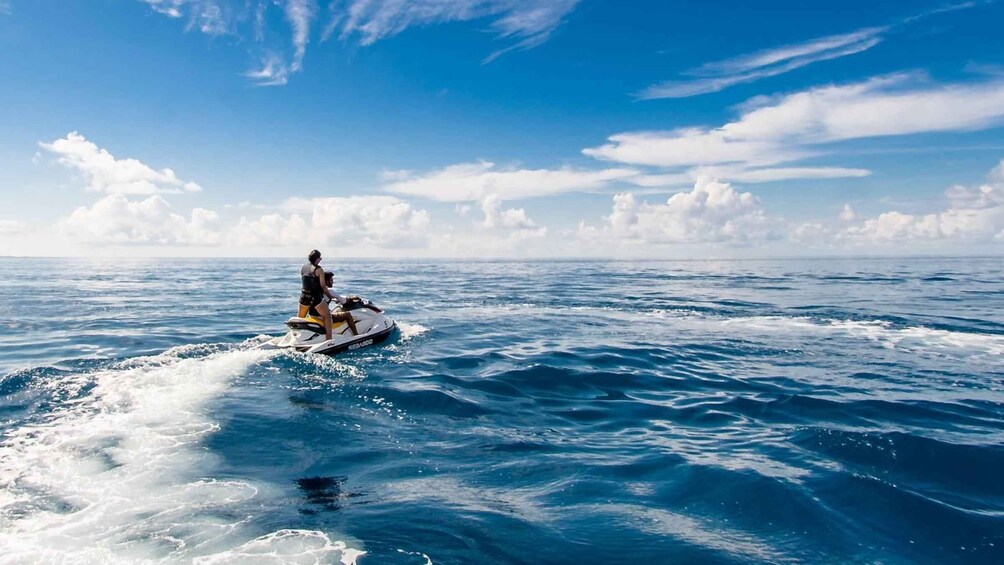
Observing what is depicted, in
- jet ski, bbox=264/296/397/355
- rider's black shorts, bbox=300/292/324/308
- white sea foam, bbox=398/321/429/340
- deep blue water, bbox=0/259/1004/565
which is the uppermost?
rider's black shorts, bbox=300/292/324/308

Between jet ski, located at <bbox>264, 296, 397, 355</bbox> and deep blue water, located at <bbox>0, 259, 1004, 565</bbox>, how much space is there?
619 mm

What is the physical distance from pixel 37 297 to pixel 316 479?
41.6m

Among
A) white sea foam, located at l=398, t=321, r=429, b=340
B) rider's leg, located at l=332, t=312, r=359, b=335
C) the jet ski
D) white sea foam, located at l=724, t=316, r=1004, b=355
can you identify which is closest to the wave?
white sea foam, located at l=724, t=316, r=1004, b=355

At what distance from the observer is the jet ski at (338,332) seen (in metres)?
16.1

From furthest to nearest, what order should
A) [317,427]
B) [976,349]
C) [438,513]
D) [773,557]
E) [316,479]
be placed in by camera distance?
1. [976,349]
2. [317,427]
3. [316,479]
4. [438,513]
5. [773,557]

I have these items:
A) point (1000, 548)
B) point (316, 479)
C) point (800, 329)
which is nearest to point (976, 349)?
point (800, 329)

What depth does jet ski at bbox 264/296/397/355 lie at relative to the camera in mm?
16141

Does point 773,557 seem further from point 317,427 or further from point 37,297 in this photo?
point 37,297

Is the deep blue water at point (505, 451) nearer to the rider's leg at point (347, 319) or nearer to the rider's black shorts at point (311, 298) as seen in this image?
the rider's leg at point (347, 319)

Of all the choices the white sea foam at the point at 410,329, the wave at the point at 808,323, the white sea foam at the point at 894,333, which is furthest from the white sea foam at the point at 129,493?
the white sea foam at the point at 894,333

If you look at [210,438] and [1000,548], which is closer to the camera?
[1000,548]

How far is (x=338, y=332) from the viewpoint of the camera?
16.8m

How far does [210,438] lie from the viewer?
9.29 metres

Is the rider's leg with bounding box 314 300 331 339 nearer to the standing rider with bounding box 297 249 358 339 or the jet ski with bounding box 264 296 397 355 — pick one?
the standing rider with bounding box 297 249 358 339
